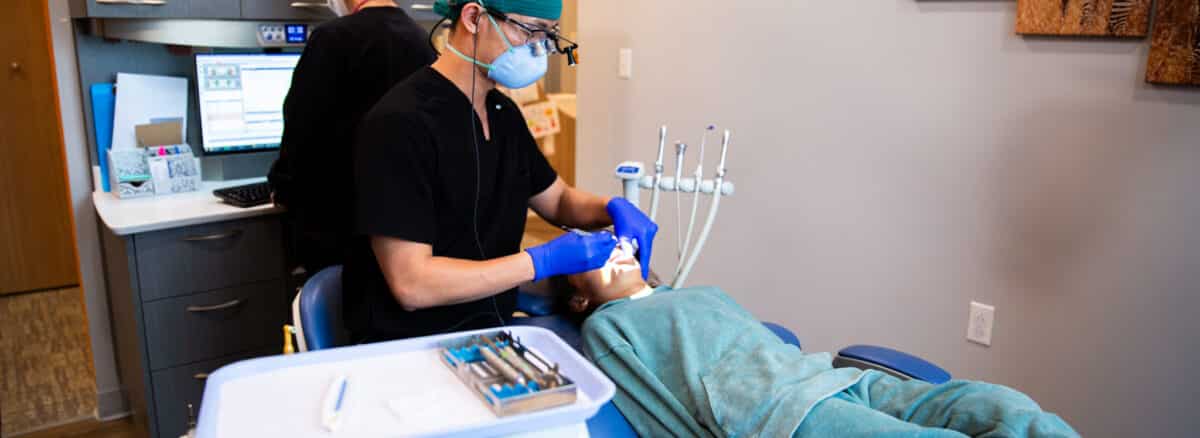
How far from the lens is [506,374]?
0.95 metres

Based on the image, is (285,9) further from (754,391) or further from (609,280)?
(754,391)

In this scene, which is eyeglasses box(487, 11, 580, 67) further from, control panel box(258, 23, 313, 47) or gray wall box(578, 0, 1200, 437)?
control panel box(258, 23, 313, 47)

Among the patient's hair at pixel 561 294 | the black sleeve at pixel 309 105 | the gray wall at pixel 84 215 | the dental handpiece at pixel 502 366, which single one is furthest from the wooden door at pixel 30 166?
the dental handpiece at pixel 502 366

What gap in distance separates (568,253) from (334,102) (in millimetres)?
881

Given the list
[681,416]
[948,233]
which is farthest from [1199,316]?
[681,416]

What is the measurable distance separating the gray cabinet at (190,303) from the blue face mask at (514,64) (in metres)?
1.07

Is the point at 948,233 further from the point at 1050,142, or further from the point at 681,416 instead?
the point at 681,416

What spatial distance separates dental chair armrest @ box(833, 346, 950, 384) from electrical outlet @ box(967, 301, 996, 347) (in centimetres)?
84

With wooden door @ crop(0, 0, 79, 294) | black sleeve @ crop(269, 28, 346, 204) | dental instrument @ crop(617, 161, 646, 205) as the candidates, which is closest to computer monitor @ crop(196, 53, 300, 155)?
black sleeve @ crop(269, 28, 346, 204)

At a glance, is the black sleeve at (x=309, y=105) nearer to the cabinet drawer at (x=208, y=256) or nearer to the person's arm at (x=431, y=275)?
the cabinet drawer at (x=208, y=256)

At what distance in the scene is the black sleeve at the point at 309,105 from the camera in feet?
6.45

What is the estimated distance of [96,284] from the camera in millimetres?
2467

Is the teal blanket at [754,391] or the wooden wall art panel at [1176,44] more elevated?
the wooden wall art panel at [1176,44]

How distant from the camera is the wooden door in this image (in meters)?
3.26
